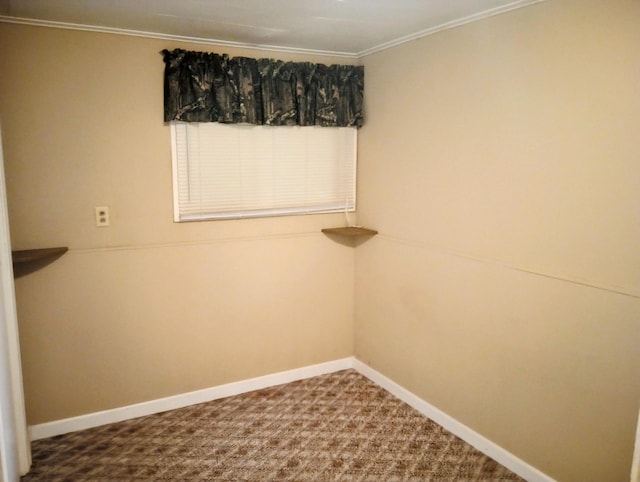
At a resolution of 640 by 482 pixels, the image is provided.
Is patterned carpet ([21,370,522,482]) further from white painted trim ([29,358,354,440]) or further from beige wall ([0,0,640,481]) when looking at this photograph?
beige wall ([0,0,640,481])

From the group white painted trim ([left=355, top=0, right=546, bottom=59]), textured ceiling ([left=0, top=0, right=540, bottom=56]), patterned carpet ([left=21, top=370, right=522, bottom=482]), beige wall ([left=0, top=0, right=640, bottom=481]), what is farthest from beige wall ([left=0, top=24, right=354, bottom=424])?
white painted trim ([left=355, top=0, right=546, bottom=59])

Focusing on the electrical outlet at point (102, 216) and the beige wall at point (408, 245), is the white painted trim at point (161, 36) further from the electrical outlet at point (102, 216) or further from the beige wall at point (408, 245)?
the electrical outlet at point (102, 216)

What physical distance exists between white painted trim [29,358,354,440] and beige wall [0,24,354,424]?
5 cm

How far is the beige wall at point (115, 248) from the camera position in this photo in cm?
268

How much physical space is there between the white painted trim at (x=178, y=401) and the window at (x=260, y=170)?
4.01 ft

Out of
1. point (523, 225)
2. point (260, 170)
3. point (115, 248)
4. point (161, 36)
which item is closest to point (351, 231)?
point (260, 170)

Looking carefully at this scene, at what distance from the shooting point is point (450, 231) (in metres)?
2.84

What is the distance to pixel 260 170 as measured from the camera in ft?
11.0

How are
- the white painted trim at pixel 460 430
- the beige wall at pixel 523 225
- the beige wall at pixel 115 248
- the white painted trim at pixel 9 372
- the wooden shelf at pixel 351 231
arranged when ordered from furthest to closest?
1. the wooden shelf at pixel 351 231
2. the beige wall at pixel 115 248
3. the white painted trim at pixel 460 430
4. the white painted trim at pixel 9 372
5. the beige wall at pixel 523 225

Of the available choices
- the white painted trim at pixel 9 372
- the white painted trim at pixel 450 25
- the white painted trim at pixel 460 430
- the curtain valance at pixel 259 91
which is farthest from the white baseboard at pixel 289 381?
the white painted trim at pixel 450 25

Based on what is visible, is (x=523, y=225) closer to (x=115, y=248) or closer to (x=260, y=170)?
(x=260, y=170)

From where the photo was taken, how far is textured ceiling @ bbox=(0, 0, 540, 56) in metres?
2.33

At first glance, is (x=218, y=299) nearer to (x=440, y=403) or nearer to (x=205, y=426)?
(x=205, y=426)

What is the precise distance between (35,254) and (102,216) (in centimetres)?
42
